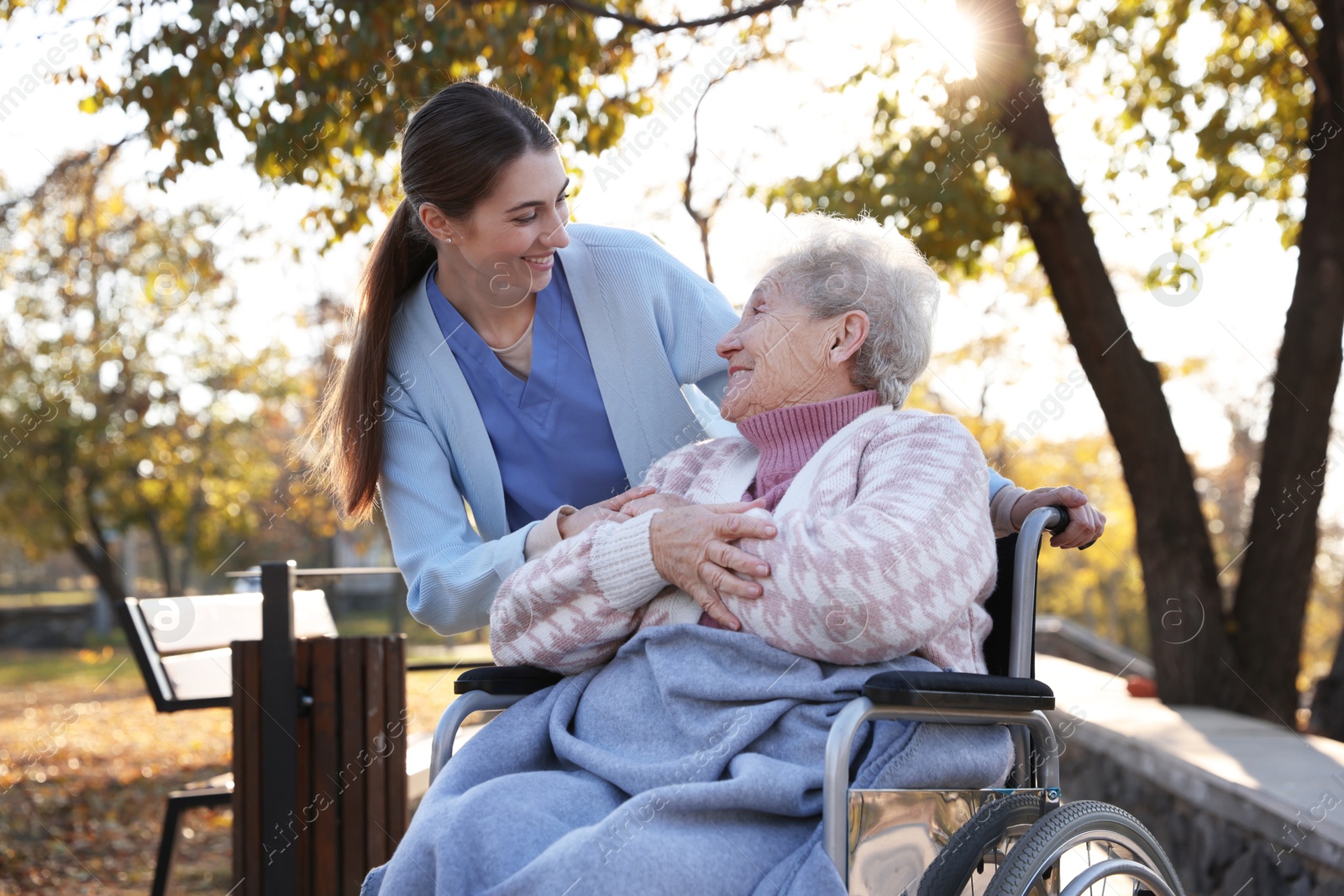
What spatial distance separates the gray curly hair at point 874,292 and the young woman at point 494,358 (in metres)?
0.33

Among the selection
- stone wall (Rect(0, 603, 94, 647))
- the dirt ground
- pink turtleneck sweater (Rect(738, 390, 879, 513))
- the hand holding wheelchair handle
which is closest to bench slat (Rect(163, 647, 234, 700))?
the dirt ground

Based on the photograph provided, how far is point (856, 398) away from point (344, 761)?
198 centimetres

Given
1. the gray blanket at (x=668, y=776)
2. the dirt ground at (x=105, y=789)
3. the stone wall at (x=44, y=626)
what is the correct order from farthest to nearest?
the stone wall at (x=44, y=626) < the dirt ground at (x=105, y=789) < the gray blanket at (x=668, y=776)

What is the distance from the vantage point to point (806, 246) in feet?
7.00

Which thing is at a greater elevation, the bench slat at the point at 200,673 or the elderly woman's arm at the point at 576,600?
the elderly woman's arm at the point at 576,600

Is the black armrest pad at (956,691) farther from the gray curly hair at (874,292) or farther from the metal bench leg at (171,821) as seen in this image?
the metal bench leg at (171,821)

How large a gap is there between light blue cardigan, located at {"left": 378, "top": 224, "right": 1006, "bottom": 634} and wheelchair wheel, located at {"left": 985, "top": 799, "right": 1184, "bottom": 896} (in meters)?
0.65

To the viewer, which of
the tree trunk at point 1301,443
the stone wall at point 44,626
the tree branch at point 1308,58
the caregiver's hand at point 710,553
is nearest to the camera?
the caregiver's hand at point 710,553

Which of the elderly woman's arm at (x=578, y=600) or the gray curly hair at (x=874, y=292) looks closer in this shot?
the elderly woman's arm at (x=578, y=600)

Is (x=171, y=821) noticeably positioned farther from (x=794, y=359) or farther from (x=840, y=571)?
(x=840, y=571)

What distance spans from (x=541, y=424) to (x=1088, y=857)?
1.27 m

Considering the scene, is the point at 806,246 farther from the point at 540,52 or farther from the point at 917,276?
the point at 540,52

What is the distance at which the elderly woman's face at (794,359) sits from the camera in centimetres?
205

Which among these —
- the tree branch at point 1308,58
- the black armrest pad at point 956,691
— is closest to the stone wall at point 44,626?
the tree branch at point 1308,58
